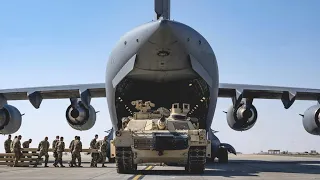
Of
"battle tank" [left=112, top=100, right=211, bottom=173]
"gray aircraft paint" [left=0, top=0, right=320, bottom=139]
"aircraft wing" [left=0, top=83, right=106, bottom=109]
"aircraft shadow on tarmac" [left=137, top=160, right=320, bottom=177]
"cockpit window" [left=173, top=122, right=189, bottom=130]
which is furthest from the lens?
"aircraft wing" [left=0, top=83, right=106, bottom=109]

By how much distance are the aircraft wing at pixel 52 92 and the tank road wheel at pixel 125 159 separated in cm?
986

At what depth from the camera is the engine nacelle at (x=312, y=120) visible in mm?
22484

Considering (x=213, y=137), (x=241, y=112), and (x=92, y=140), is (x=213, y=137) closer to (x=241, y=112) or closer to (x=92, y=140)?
(x=241, y=112)

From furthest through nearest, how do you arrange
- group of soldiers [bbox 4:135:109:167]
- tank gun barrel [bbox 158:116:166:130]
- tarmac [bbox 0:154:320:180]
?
group of soldiers [bbox 4:135:109:167]
tank gun barrel [bbox 158:116:166:130]
tarmac [bbox 0:154:320:180]

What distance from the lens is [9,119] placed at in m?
24.0

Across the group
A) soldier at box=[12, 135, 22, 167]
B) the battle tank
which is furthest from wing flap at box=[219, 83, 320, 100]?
soldier at box=[12, 135, 22, 167]

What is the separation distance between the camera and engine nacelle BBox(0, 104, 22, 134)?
23938 mm

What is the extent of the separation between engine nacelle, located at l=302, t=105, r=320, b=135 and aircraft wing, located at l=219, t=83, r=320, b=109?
1040 millimetres

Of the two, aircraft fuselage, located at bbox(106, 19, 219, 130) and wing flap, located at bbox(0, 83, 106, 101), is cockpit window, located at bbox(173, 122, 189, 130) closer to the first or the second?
aircraft fuselage, located at bbox(106, 19, 219, 130)

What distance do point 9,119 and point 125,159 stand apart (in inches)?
505

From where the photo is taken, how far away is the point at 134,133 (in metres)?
13.3

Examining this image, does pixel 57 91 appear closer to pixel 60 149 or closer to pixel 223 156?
pixel 60 149

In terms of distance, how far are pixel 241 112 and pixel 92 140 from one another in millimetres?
7929

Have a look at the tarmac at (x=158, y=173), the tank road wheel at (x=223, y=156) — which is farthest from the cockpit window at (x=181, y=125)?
the tank road wheel at (x=223, y=156)
